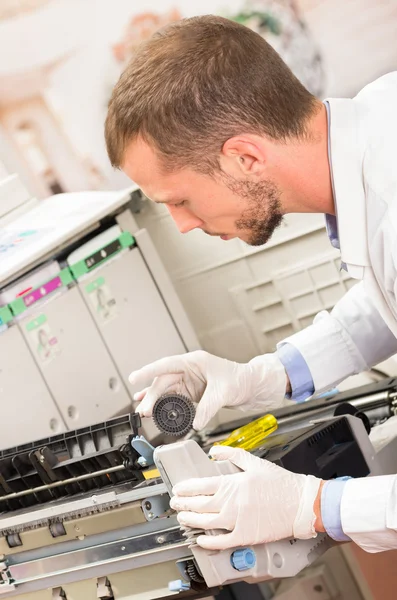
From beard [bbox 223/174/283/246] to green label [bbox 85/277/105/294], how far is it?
3.84 feet

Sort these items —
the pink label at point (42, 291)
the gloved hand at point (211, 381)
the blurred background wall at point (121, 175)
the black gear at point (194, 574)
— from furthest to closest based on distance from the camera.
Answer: the blurred background wall at point (121, 175) → the pink label at point (42, 291) → the gloved hand at point (211, 381) → the black gear at point (194, 574)

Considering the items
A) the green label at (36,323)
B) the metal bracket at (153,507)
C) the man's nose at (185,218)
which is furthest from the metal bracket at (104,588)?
the green label at (36,323)

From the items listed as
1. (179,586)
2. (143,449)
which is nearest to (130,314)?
(143,449)

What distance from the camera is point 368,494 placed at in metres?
1.63

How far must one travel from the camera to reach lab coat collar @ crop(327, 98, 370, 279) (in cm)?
170

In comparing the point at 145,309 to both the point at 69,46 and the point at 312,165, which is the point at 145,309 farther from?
the point at 312,165

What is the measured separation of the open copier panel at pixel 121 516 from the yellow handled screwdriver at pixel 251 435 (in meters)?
0.04

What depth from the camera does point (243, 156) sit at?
5.59ft

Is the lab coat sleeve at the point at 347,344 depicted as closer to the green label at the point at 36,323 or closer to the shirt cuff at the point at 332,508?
the shirt cuff at the point at 332,508

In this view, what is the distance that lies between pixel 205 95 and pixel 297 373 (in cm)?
76

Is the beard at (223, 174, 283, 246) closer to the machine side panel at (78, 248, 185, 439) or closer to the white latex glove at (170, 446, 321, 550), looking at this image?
the white latex glove at (170, 446, 321, 550)

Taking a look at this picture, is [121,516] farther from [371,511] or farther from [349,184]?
[349,184]

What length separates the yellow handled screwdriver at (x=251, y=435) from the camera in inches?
78.7

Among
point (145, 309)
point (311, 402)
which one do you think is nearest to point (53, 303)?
point (145, 309)
